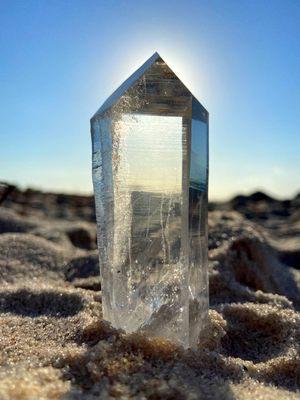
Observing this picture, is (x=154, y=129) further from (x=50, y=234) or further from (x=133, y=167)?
(x=50, y=234)

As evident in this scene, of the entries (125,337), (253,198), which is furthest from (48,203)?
(125,337)

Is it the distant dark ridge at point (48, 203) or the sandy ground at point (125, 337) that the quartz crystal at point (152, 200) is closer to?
the sandy ground at point (125, 337)

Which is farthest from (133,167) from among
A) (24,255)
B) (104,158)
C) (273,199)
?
(273,199)

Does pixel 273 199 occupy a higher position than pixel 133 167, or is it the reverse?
pixel 133 167

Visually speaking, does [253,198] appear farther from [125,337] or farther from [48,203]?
[125,337]

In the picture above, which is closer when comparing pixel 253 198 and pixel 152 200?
pixel 152 200
